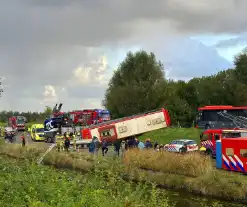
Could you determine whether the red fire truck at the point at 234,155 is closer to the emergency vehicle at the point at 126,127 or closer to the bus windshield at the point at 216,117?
the emergency vehicle at the point at 126,127

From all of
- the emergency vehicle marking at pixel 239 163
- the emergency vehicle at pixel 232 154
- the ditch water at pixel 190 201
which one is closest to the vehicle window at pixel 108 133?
the emergency vehicle at pixel 232 154

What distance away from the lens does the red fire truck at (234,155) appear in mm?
22797

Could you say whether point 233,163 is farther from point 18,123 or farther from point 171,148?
point 18,123

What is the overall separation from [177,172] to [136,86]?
4770cm

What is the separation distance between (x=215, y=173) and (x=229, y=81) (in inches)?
1838

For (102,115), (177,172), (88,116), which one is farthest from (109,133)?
(177,172)

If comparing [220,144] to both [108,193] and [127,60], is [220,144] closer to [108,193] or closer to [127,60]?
[108,193]

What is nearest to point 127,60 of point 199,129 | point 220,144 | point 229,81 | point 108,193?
point 229,81

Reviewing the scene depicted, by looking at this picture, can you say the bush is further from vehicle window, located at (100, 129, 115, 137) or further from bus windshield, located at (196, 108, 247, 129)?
bus windshield, located at (196, 108, 247, 129)

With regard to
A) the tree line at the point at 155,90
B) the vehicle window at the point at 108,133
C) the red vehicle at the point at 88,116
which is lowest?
the vehicle window at the point at 108,133

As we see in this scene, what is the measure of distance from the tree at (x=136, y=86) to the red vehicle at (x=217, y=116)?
68.8 ft

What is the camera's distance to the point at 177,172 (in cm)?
2356

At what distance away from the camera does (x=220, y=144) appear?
2458cm

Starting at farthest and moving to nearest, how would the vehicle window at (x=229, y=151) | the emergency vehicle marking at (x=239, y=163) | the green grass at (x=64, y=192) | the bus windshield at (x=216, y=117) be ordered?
the bus windshield at (x=216, y=117) → the vehicle window at (x=229, y=151) → the emergency vehicle marking at (x=239, y=163) → the green grass at (x=64, y=192)
